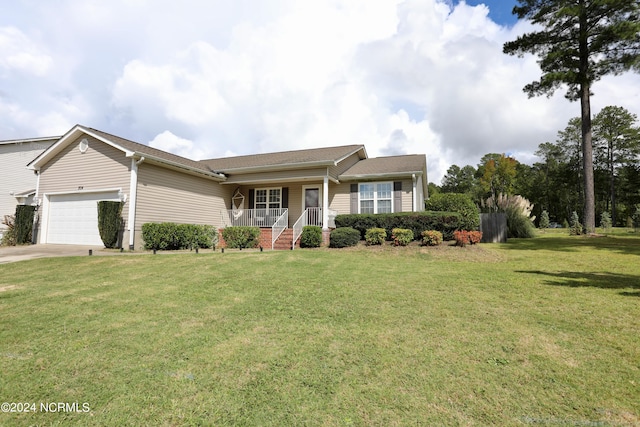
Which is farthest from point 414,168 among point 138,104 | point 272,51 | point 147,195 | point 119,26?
point 138,104

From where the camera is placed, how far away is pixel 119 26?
10.6 m

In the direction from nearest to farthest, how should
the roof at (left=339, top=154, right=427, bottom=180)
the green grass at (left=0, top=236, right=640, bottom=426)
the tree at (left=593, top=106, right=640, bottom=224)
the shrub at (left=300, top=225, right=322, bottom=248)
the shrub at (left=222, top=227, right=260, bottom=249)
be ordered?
the green grass at (left=0, top=236, right=640, bottom=426) < the shrub at (left=300, top=225, right=322, bottom=248) < the shrub at (left=222, top=227, right=260, bottom=249) < the roof at (left=339, top=154, right=427, bottom=180) < the tree at (left=593, top=106, right=640, bottom=224)

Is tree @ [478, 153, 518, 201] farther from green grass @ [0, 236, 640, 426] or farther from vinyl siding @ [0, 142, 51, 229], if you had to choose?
vinyl siding @ [0, 142, 51, 229]

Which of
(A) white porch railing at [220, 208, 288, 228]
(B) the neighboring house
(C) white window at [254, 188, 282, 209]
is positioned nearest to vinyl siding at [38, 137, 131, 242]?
(A) white porch railing at [220, 208, 288, 228]

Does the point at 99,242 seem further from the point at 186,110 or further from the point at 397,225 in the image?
the point at 397,225

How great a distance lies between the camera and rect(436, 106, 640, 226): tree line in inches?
1484

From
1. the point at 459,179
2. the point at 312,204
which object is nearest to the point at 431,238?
the point at 312,204

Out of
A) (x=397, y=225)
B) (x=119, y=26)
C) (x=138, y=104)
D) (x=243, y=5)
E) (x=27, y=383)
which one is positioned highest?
(x=243, y=5)

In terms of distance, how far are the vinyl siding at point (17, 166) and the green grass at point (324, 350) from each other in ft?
57.2

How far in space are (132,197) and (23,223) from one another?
6.47 m

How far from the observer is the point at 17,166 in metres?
18.3

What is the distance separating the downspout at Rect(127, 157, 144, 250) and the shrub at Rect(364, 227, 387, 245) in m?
9.14

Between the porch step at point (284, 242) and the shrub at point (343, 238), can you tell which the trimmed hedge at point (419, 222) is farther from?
the porch step at point (284, 242)

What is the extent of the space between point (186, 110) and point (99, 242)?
776 cm
